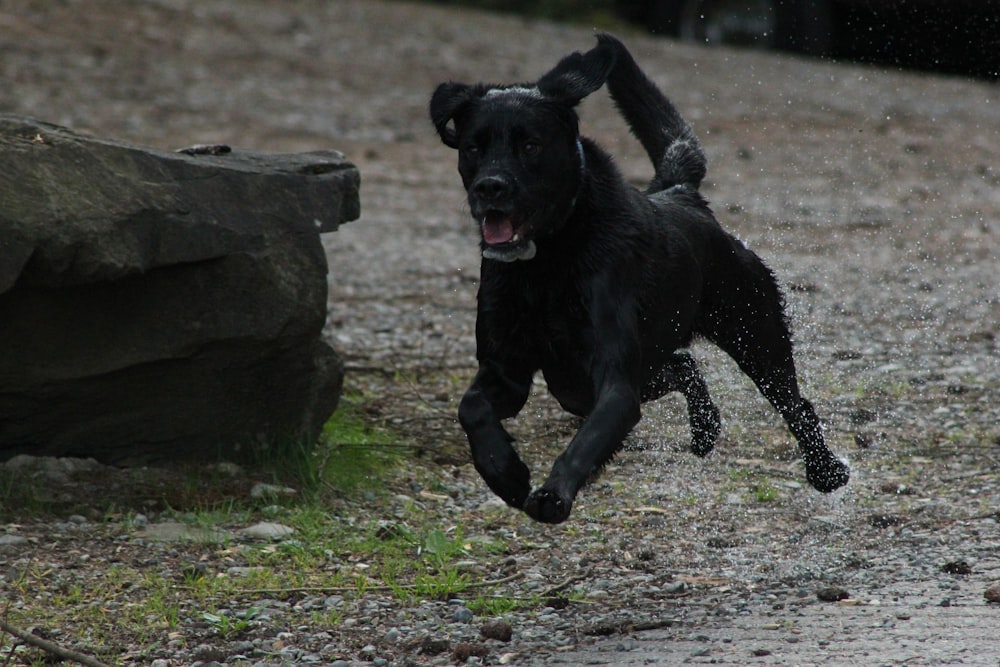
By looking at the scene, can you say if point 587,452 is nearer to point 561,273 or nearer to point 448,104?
point 561,273

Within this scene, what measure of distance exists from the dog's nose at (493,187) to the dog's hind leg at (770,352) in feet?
4.76

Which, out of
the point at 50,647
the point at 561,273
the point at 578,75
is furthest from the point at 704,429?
the point at 50,647

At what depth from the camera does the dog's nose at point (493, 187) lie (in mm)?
4434

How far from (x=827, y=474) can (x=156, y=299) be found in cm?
269

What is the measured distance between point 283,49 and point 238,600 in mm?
13852

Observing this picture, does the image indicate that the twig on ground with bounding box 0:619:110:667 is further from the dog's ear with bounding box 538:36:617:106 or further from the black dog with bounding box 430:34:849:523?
the dog's ear with bounding box 538:36:617:106

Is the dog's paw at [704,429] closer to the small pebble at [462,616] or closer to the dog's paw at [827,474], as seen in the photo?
the dog's paw at [827,474]

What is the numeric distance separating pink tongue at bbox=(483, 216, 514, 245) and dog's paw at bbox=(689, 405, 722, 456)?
6.10ft

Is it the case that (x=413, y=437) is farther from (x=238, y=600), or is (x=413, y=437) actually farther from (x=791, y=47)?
(x=791, y=47)

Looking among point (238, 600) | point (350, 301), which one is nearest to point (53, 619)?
point (238, 600)

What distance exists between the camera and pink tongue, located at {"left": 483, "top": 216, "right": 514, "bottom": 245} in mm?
4523

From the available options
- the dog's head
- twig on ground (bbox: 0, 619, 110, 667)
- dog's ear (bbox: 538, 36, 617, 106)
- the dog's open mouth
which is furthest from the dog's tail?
twig on ground (bbox: 0, 619, 110, 667)

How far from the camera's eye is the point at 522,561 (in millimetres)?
5043

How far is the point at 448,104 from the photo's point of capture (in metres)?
4.89
